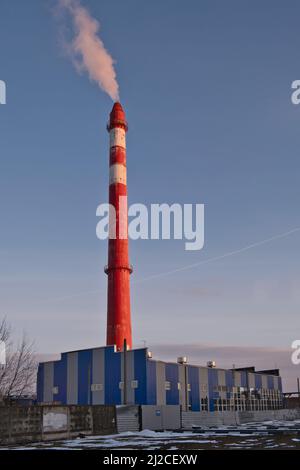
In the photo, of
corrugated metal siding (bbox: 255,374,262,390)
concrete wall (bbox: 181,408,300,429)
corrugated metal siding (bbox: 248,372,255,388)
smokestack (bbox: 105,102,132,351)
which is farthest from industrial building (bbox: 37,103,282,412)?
concrete wall (bbox: 181,408,300,429)

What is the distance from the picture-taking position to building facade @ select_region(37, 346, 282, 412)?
44031 mm

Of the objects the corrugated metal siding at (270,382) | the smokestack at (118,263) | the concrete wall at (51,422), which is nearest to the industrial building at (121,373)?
the smokestack at (118,263)

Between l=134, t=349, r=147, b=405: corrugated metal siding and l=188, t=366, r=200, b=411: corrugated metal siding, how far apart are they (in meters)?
6.90

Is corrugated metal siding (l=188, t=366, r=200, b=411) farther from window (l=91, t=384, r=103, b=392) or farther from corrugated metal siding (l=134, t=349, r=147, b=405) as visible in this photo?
window (l=91, t=384, r=103, b=392)

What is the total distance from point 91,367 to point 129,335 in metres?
5.01

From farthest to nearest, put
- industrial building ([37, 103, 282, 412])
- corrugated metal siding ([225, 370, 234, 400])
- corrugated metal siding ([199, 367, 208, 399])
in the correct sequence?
corrugated metal siding ([225, 370, 234, 400])
corrugated metal siding ([199, 367, 208, 399])
industrial building ([37, 103, 282, 412])

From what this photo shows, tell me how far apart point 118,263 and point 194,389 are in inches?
568

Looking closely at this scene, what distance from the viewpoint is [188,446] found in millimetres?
22078

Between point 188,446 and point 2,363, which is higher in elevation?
point 2,363

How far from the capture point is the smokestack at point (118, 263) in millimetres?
49031

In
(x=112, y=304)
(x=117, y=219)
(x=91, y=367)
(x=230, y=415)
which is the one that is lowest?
(x=230, y=415)

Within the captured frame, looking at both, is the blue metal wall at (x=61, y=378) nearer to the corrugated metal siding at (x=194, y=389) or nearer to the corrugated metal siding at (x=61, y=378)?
the corrugated metal siding at (x=61, y=378)
